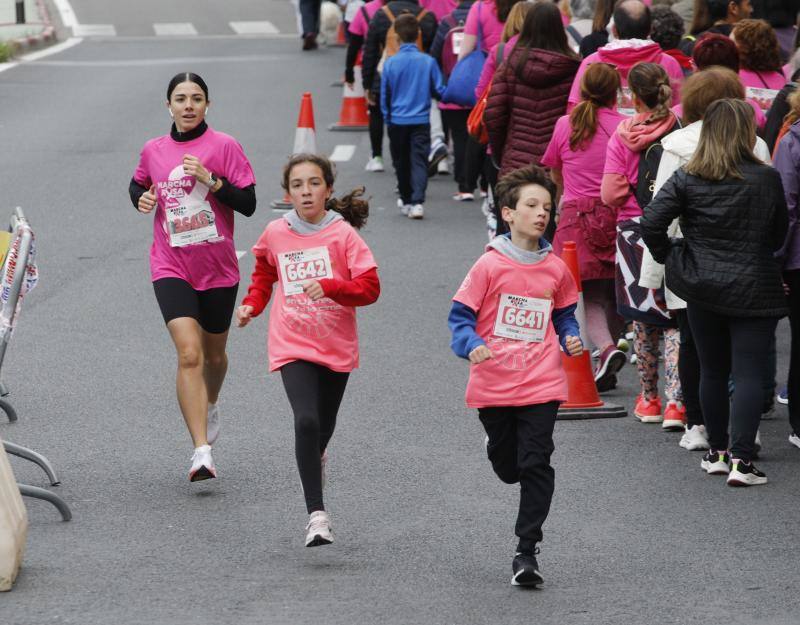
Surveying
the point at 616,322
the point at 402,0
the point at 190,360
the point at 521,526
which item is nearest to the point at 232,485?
the point at 190,360

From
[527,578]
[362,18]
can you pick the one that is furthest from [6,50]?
[527,578]

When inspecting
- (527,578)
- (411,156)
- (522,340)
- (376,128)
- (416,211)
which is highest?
(522,340)

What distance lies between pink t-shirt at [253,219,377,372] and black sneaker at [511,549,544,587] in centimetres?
107

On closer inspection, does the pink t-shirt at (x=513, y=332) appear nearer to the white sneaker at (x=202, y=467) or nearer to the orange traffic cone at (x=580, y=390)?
the white sneaker at (x=202, y=467)

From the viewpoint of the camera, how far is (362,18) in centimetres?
1791

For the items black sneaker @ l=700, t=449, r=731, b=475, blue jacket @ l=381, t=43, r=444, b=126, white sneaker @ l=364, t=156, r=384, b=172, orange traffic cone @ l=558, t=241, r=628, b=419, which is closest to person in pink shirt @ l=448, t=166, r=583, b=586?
black sneaker @ l=700, t=449, r=731, b=475

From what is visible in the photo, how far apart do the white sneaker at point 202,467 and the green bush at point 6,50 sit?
21.6 metres

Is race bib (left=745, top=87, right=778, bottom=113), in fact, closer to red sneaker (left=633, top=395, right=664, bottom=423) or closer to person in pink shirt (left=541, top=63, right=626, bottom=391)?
person in pink shirt (left=541, top=63, right=626, bottom=391)

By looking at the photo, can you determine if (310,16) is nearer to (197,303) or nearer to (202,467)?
(197,303)

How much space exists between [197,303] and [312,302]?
1.12 meters

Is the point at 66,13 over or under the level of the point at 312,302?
under

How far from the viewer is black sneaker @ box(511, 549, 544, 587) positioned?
5715 mm

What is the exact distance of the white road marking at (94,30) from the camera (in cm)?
3225

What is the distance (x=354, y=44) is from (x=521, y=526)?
13.2 m
